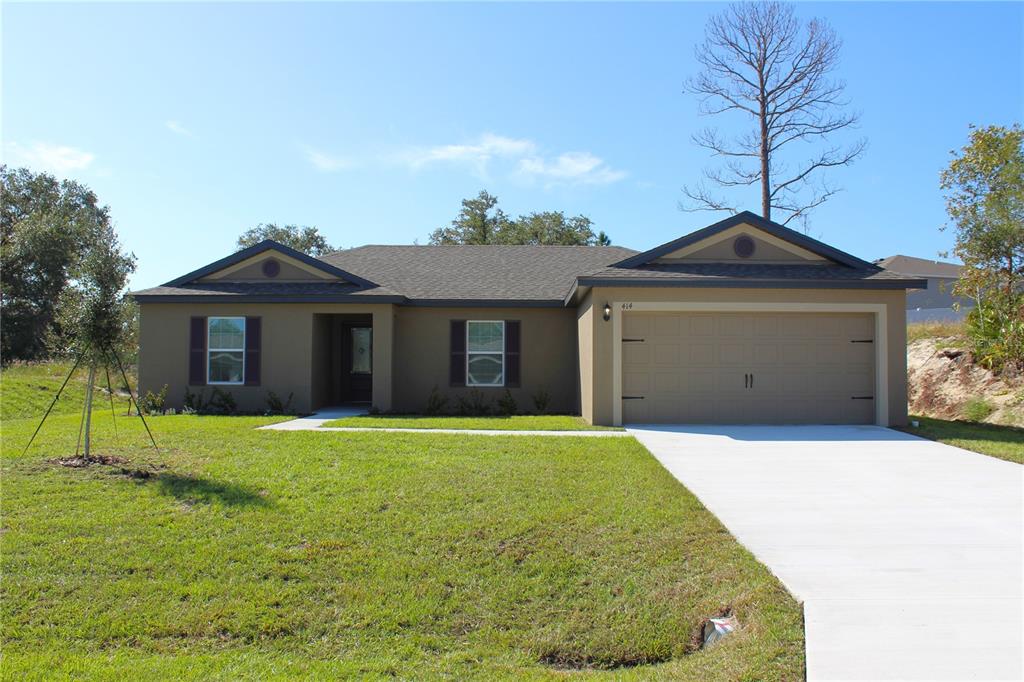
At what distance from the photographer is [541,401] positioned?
1494 centimetres

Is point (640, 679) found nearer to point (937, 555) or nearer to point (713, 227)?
point (937, 555)

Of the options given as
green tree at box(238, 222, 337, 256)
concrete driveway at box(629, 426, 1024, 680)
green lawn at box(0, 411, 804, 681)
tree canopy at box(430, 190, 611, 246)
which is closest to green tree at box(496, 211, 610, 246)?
tree canopy at box(430, 190, 611, 246)

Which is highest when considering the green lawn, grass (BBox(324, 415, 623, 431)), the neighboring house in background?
the neighboring house in background

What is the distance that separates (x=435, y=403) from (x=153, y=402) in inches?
229

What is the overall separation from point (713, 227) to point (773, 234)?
1.21 m

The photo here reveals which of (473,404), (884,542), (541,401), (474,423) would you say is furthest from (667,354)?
(884,542)

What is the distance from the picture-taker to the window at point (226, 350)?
14539 mm

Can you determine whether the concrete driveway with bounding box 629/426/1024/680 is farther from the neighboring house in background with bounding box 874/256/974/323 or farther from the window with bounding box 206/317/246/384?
the neighboring house in background with bounding box 874/256/974/323

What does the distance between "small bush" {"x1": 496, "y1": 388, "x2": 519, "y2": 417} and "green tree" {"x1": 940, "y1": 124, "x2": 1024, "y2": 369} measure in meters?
10.2

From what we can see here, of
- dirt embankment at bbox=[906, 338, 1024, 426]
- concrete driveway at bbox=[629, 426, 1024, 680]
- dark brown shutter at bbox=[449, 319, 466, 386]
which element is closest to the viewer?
concrete driveway at bbox=[629, 426, 1024, 680]

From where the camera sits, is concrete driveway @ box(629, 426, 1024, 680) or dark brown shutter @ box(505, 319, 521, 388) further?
dark brown shutter @ box(505, 319, 521, 388)

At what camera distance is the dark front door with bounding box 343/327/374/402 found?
17.0 metres

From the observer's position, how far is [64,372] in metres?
22.2

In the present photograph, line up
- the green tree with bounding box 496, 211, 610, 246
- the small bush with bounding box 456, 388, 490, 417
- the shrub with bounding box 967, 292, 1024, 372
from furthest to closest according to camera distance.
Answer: the green tree with bounding box 496, 211, 610, 246
the small bush with bounding box 456, 388, 490, 417
the shrub with bounding box 967, 292, 1024, 372
